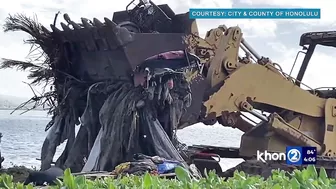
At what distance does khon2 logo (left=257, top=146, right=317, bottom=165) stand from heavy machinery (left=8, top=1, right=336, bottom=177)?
0.24 feet

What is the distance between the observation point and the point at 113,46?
6.45 m

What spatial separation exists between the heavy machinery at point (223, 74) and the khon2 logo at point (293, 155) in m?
0.07

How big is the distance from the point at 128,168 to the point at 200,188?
3.39 meters

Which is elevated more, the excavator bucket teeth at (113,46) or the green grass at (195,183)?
the excavator bucket teeth at (113,46)

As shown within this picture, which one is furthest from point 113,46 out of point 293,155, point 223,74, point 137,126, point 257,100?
point 293,155

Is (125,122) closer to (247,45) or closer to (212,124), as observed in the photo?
(212,124)

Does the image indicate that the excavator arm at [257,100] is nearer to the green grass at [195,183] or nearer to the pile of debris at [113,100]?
the pile of debris at [113,100]

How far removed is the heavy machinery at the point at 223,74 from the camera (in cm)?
650

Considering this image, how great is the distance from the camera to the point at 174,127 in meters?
6.46

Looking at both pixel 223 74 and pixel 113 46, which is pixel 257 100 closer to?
pixel 223 74

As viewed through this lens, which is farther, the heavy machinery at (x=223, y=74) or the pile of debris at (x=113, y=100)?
the heavy machinery at (x=223, y=74)

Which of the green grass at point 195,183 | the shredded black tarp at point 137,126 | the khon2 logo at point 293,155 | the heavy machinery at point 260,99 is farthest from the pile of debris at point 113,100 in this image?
the green grass at point 195,183

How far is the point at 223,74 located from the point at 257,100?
1.86ft

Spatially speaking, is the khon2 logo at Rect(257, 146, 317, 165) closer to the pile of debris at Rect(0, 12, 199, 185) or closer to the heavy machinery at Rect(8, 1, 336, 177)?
the heavy machinery at Rect(8, 1, 336, 177)
